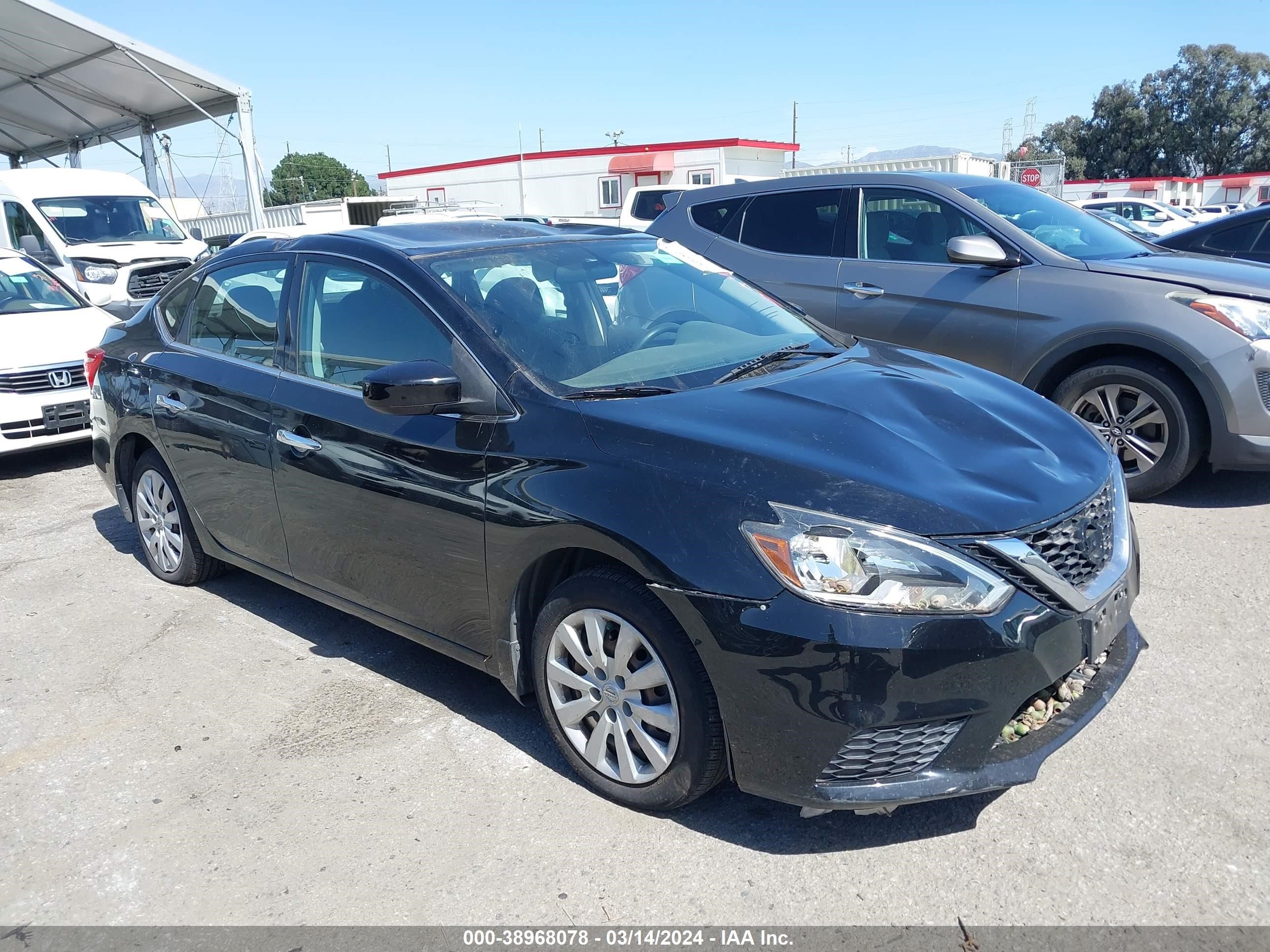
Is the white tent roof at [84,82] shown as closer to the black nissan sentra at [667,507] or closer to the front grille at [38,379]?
the front grille at [38,379]

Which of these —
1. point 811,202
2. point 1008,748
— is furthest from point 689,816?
point 811,202

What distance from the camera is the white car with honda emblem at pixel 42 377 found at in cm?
719

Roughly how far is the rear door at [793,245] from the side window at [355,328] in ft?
11.4

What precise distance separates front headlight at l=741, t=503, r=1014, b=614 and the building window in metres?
39.9

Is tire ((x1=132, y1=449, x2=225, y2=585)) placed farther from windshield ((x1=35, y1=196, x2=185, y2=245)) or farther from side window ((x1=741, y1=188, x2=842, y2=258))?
windshield ((x1=35, y1=196, x2=185, y2=245))

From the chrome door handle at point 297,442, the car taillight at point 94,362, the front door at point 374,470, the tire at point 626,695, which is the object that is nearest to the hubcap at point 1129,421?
the tire at point 626,695

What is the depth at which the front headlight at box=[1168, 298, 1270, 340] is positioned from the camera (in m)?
5.19

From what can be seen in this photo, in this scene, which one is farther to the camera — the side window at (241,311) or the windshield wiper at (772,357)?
the side window at (241,311)

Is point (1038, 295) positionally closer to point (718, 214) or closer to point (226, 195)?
point (718, 214)

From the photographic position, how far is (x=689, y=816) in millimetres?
3004

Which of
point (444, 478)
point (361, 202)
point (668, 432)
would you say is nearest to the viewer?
point (668, 432)

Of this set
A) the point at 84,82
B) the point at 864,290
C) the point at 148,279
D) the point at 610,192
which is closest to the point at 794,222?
the point at 864,290

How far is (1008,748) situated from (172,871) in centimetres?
240

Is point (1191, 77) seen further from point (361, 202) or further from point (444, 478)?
point (444, 478)
